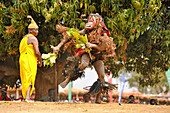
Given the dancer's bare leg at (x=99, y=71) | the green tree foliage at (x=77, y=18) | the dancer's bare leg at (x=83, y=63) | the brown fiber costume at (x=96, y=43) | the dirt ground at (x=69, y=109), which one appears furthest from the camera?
the green tree foliage at (x=77, y=18)

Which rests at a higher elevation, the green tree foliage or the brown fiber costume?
the green tree foliage

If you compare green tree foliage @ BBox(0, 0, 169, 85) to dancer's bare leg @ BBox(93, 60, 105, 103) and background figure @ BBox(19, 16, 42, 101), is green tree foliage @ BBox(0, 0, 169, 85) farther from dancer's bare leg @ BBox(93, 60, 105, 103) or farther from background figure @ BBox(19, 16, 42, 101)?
dancer's bare leg @ BBox(93, 60, 105, 103)

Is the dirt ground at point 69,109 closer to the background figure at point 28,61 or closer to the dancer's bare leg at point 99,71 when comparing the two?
the background figure at point 28,61

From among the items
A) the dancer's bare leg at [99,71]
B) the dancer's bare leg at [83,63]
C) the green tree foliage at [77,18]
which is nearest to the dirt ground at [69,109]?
the dancer's bare leg at [83,63]

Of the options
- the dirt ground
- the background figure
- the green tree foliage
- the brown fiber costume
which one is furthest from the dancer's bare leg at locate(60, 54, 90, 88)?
the green tree foliage

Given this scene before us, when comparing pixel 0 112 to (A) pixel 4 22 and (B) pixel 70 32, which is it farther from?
(A) pixel 4 22

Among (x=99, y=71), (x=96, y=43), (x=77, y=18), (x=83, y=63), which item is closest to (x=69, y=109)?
(x=83, y=63)

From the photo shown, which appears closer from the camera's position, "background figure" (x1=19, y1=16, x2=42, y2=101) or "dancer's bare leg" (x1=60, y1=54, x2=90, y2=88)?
"dancer's bare leg" (x1=60, y1=54, x2=90, y2=88)

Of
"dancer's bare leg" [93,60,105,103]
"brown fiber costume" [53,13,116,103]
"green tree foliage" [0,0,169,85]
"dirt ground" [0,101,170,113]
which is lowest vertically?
"dirt ground" [0,101,170,113]

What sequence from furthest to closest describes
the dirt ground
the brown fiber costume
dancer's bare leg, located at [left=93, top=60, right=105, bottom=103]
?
dancer's bare leg, located at [left=93, top=60, right=105, bottom=103] < the brown fiber costume < the dirt ground

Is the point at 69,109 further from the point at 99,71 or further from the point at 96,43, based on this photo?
the point at 96,43

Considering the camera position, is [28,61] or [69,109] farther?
[28,61]

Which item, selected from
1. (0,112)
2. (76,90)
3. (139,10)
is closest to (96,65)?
(0,112)

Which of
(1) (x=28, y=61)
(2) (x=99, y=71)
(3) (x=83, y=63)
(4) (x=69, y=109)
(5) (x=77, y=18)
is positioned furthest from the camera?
(5) (x=77, y=18)
